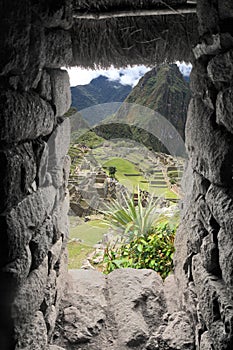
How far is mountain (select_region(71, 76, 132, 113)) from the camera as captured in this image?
2.84m

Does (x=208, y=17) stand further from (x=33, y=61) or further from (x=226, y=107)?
(x=33, y=61)

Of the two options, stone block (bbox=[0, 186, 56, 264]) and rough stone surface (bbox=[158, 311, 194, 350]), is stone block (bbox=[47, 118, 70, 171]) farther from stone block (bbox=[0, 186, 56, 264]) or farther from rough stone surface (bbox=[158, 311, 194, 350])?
Answer: rough stone surface (bbox=[158, 311, 194, 350])

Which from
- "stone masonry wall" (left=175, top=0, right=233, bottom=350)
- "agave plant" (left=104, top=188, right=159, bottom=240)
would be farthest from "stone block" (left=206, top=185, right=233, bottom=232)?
"agave plant" (left=104, top=188, right=159, bottom=240)

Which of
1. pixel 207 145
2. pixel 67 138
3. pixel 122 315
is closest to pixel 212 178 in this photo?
pixel 207 145

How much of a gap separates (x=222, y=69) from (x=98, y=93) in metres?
1.63

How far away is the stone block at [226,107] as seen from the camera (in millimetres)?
1359

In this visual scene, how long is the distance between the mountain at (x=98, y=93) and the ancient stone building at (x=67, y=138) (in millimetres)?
350

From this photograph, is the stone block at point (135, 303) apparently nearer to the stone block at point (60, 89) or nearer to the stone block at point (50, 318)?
the stone block at point (50, 318)

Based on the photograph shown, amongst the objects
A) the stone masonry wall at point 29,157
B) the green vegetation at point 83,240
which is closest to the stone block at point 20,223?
the stone masonry wall at point 29,157

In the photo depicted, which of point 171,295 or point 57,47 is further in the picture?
point 171,295

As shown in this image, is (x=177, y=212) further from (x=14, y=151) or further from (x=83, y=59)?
(x=14, y=151)

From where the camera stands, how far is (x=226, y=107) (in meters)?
1.40

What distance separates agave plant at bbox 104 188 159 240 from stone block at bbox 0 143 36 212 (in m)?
1.72

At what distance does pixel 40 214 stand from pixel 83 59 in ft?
3.68
